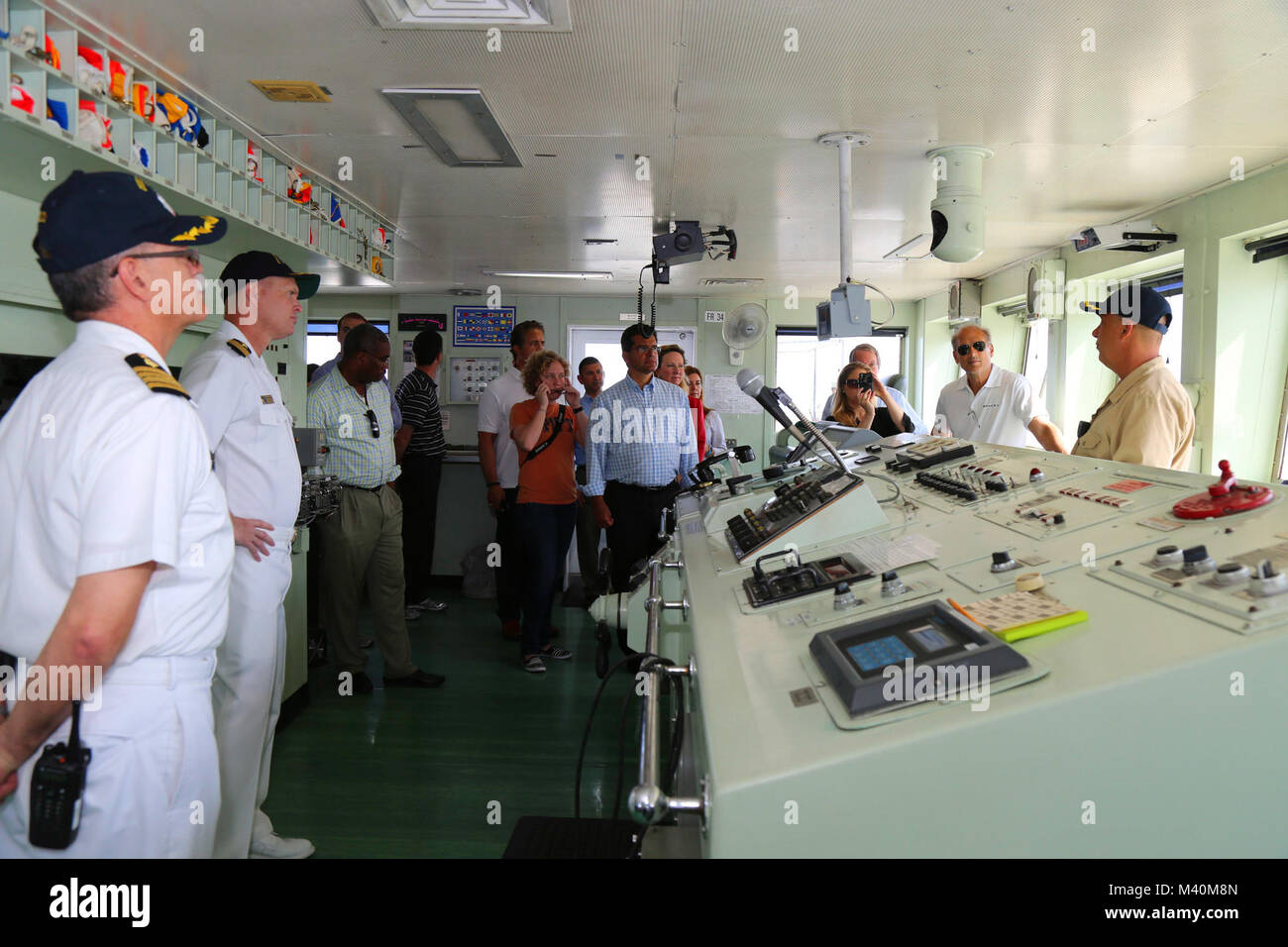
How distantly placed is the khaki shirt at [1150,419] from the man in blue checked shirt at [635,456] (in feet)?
5.55

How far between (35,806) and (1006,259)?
6.47 metres

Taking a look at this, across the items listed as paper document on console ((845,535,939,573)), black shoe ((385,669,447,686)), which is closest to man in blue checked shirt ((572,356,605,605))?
black shoe ((385,669,447,686))

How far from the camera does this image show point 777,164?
3754 mm

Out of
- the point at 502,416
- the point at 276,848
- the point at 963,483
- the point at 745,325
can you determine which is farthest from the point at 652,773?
the point at 745,325

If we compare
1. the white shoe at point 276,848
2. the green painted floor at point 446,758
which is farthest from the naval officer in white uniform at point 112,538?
the green painted floor at point 446,758

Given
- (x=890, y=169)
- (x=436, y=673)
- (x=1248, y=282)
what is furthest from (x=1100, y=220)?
(x=436, y=673)

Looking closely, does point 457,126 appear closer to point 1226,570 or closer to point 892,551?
point 892,551

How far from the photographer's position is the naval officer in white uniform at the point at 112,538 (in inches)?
43.8

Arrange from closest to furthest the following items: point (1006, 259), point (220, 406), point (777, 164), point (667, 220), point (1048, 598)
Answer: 1. point (1048, 598)
2. point (220, 406)
3. point (777, 164)
4. point (667, 220)
5. point (1006, 259)

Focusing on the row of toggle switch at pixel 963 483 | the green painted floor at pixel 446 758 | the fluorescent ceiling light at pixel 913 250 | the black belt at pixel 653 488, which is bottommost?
the green painted floor at pixel 446 758

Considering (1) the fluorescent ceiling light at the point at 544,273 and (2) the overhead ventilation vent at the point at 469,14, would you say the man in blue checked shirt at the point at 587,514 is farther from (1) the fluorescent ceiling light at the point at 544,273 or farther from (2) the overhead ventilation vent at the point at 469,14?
(2) the overhead ventilation vent at the point at 469,14

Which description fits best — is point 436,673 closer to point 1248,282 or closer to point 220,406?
point 220,406

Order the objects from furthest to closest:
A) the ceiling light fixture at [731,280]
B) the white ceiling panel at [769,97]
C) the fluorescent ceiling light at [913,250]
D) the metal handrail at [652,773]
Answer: the ceiling light fixture at [731,280], the fluorescent ceiling light at [913,250], the white ceiling panel at [769,97], the metal handrail at [652,773]

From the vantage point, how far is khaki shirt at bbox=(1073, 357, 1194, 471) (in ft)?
7.48
